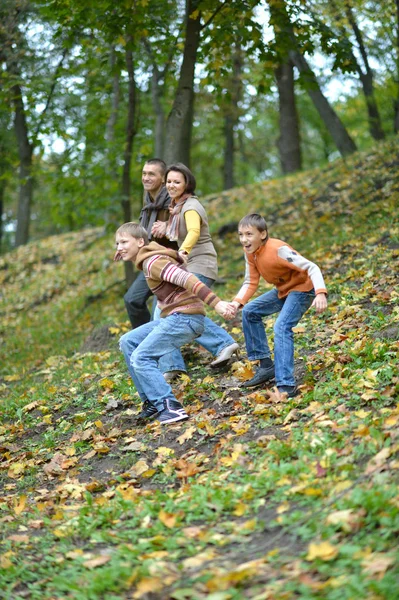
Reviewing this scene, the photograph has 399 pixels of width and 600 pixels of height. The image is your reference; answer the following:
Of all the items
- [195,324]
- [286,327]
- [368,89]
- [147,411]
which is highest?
[368,89]

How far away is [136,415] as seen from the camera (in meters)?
6.51

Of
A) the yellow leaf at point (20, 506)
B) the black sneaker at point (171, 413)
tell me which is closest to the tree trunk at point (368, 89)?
the black sneaker at point (171, 413)

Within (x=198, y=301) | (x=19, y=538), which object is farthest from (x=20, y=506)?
(x=198, y=301)

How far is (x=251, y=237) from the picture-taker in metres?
5.75

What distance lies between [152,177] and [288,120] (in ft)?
41.5

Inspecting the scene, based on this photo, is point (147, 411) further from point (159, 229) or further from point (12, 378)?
point (12, 378)

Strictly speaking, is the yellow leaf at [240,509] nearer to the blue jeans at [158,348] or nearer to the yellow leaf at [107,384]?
the blue jeans at [158,348]

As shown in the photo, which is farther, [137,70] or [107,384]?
[137,70]

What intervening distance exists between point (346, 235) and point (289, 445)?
7179mm

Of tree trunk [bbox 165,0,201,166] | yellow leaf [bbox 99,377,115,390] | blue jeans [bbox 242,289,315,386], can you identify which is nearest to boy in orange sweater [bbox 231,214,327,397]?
blue jeans [bbox 242,289,315,386]

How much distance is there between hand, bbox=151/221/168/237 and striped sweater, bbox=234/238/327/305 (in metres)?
1.38

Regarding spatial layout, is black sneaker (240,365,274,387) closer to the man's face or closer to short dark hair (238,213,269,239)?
short dark hair (238,213,269,239)

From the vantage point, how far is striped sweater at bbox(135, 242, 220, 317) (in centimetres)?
576

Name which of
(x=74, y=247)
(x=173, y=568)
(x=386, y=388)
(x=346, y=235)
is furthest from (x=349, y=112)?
(x=173, y=568)
